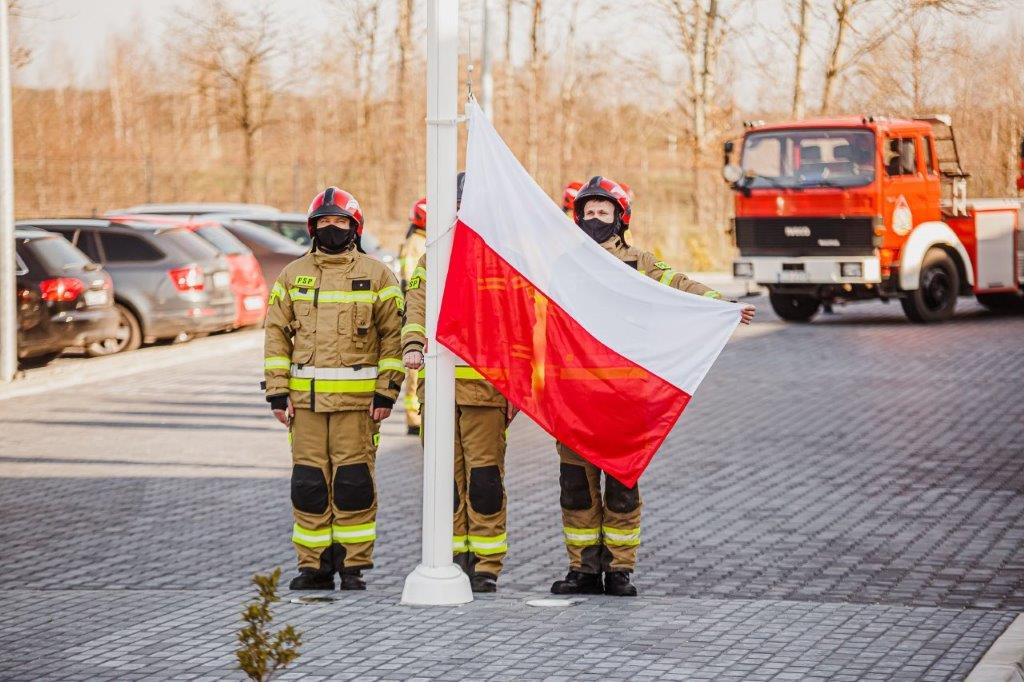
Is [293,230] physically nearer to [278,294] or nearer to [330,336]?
[278,294]

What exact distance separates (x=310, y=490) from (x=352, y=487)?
196 mm

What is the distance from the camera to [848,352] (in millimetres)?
19516

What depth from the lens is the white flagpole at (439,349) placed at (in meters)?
6.79

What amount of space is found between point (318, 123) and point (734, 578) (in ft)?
139

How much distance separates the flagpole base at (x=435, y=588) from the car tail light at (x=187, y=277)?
1379 cm

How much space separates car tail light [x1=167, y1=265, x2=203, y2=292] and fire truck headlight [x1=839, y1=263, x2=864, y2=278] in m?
8.99

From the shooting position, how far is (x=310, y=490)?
737cm

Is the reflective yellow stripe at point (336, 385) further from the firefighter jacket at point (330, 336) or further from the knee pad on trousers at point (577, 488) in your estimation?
the knee pad on trousers at point (577, 488)

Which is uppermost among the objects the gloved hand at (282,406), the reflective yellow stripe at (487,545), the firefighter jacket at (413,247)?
the firefighter jacket at (413,247)

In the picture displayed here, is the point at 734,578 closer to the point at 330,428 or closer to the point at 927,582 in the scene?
the point at 927,582

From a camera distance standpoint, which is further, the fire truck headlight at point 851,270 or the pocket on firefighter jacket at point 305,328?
the fire truck headlight at point 851,270

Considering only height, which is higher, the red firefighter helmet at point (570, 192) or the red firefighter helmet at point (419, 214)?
the red firefighter helmet at point (570, 192)

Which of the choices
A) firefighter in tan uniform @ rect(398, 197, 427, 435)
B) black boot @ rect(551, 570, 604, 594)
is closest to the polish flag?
black boot @ rect(551, 570, 604, 594)

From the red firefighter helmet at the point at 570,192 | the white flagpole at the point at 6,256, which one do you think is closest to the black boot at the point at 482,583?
the red firefighter helmet at the point at 570,192
